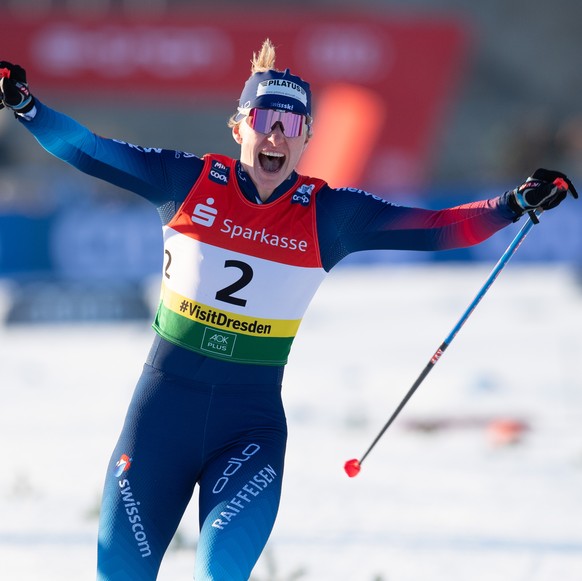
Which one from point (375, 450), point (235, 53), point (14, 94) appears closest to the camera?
point (14, 94)

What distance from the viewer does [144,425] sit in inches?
150

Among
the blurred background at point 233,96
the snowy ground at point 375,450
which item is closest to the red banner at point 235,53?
the blurred background at point 233,96

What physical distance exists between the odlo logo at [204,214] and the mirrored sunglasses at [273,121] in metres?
0.32

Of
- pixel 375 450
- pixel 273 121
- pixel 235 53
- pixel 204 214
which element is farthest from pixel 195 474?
pixel 235 53

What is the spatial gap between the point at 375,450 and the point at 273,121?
4.02 meters

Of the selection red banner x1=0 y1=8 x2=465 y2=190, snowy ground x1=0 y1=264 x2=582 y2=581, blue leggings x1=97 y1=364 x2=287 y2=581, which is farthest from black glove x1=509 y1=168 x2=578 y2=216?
red banner x1=0 y1=8 x2=465 y2=190

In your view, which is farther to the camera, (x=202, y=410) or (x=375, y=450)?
(x=375, y=450)

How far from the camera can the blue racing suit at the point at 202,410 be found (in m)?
3.62

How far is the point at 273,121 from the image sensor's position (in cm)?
384

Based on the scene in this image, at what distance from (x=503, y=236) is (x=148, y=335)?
4248 mm

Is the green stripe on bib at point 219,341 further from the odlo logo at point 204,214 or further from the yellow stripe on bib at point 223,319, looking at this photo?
the odlo logo at point 204,214

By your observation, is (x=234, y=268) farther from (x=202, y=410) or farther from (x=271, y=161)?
(x=202, y=410)

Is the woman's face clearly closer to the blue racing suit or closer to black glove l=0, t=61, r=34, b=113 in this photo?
the blue racing suit

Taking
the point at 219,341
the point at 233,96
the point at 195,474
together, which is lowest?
the point at 195,474
